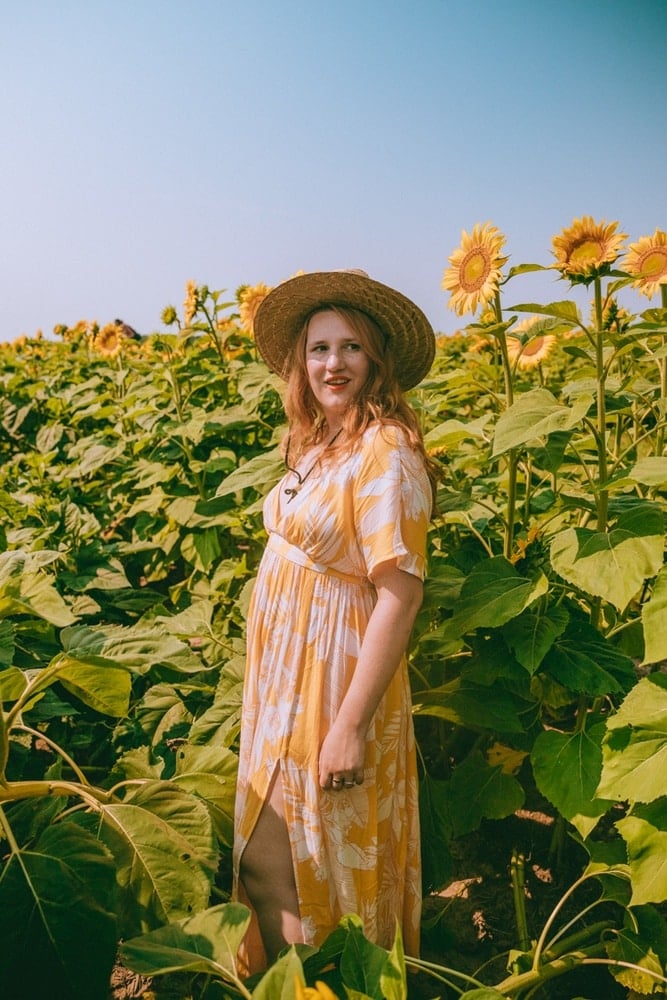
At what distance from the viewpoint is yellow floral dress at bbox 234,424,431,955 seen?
1.59m

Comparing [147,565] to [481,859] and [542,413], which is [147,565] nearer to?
[481,859]

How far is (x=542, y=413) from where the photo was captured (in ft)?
5.49

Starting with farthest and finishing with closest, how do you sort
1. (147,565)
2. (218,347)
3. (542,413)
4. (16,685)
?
(218,347) < (147,565) < (542,413) < (16,685)

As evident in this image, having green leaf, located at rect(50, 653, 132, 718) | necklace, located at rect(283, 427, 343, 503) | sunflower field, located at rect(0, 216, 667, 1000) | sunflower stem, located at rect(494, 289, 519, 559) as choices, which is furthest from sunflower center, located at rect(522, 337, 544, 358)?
green leaf, located at rect(50, 653, 132, 718)

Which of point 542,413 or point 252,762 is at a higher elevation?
point 542,413

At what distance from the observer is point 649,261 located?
2.12m

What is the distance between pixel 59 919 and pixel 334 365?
1237mm

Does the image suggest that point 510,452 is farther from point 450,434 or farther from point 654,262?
point 654,262

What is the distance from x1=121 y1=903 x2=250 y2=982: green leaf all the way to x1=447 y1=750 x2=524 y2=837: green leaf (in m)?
1.02

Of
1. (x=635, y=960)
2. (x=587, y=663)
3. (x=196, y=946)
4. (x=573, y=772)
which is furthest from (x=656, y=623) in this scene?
(x=196, y=946)

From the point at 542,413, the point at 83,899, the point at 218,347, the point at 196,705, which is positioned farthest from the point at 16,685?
the point at 218,347

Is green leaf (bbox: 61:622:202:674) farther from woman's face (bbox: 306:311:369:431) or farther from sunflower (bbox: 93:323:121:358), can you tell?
sunflower (bbox: 93:323:121:358)

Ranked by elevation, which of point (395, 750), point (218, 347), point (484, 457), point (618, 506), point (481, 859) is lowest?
point (481, 859)

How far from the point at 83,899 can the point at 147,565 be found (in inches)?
95.8
